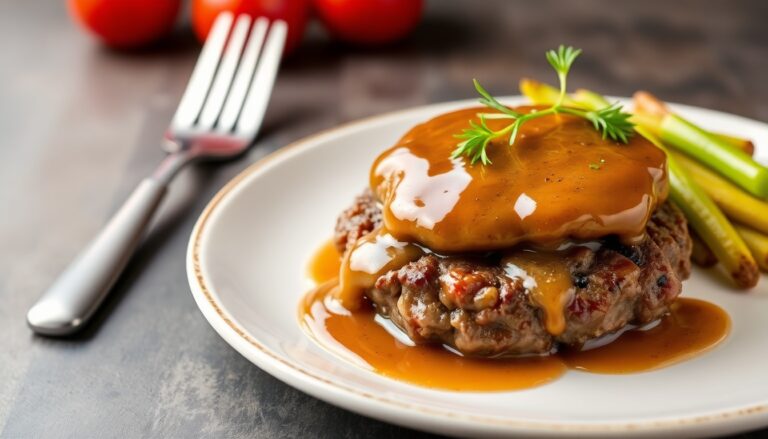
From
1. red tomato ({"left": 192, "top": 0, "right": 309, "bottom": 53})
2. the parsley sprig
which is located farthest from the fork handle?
red tomato ({"left": 192, "top": 0, "right": 309, "bottom": 53})

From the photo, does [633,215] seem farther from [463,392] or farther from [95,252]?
A: [95,252]

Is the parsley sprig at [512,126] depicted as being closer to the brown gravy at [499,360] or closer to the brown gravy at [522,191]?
the brown gravy at [522,191]

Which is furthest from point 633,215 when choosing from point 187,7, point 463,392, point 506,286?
point 187,7

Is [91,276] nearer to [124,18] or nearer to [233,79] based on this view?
[233,79]

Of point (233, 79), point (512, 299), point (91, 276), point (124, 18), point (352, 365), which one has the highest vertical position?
point (512, 299)

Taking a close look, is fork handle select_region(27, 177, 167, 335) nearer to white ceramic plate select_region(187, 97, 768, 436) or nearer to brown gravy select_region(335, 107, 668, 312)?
white ceramic plate select_region(187, 97, 768, 436)

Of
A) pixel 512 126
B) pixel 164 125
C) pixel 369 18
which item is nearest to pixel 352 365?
pixel 512 126
